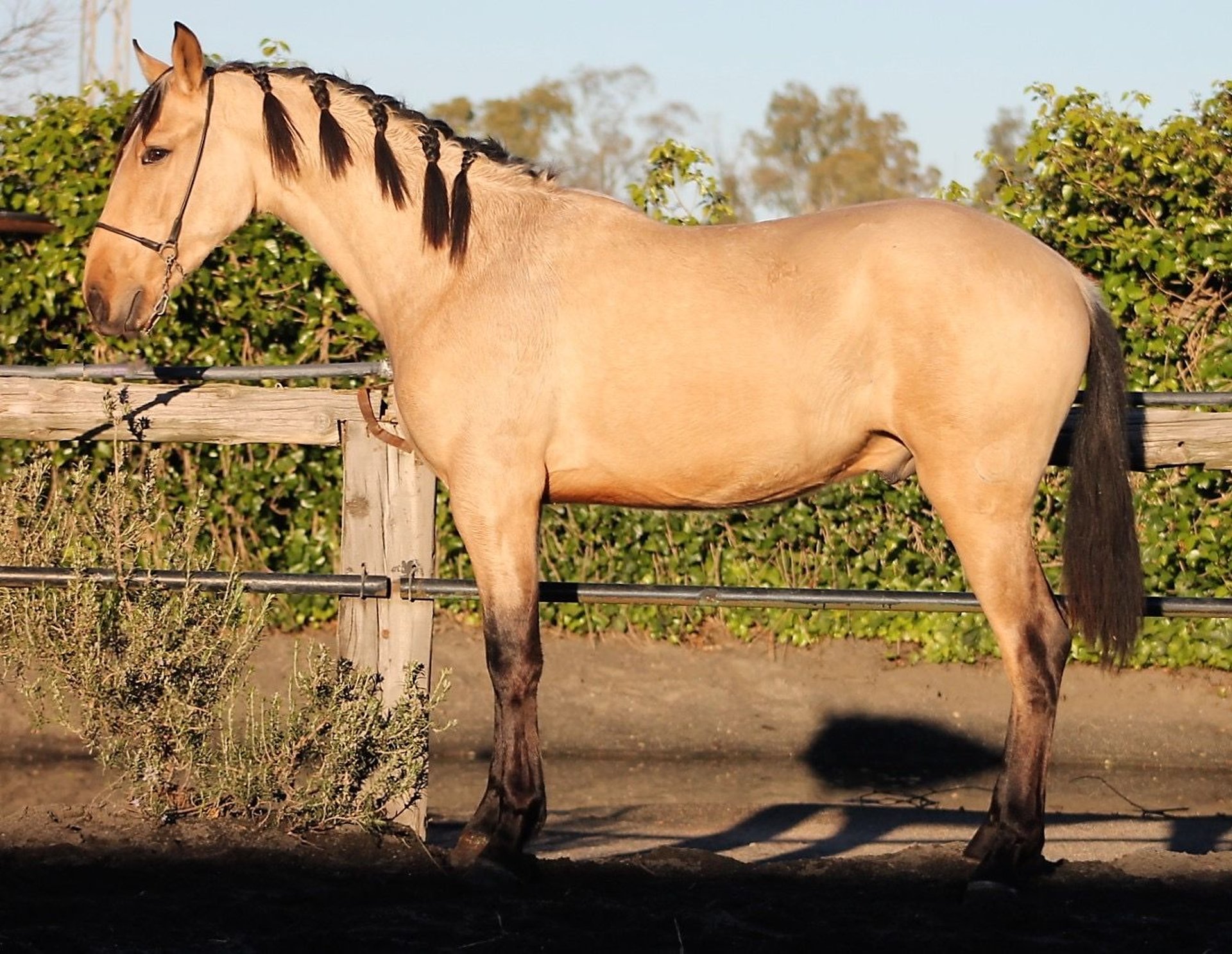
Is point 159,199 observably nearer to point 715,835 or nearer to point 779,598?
point 779,598

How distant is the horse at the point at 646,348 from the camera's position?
396 centimetres

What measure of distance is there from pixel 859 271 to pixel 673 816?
10.2 feet

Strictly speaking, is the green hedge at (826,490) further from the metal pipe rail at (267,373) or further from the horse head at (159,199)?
the horse head at (159,199)

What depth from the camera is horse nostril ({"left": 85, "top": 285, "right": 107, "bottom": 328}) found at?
173 inches

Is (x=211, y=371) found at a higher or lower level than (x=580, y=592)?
higher

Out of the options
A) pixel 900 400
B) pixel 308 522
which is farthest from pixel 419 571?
pixel 308 522

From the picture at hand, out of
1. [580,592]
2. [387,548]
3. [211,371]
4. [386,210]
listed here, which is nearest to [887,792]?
[580,592]

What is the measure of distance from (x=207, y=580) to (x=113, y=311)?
89 centimetres

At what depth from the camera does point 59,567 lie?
4754mm

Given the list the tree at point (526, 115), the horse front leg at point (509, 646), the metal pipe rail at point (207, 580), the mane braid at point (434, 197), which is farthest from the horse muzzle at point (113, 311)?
the tree at point (526, 115)

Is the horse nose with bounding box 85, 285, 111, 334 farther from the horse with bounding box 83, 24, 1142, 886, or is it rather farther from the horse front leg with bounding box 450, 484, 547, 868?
the horse front leg with bounding box 450, 484, 547, 868

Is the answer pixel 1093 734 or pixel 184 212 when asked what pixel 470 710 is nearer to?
pixel 1093 734

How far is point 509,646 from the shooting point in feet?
13.8

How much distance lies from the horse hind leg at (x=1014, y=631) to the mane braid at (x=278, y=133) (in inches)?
83.9
